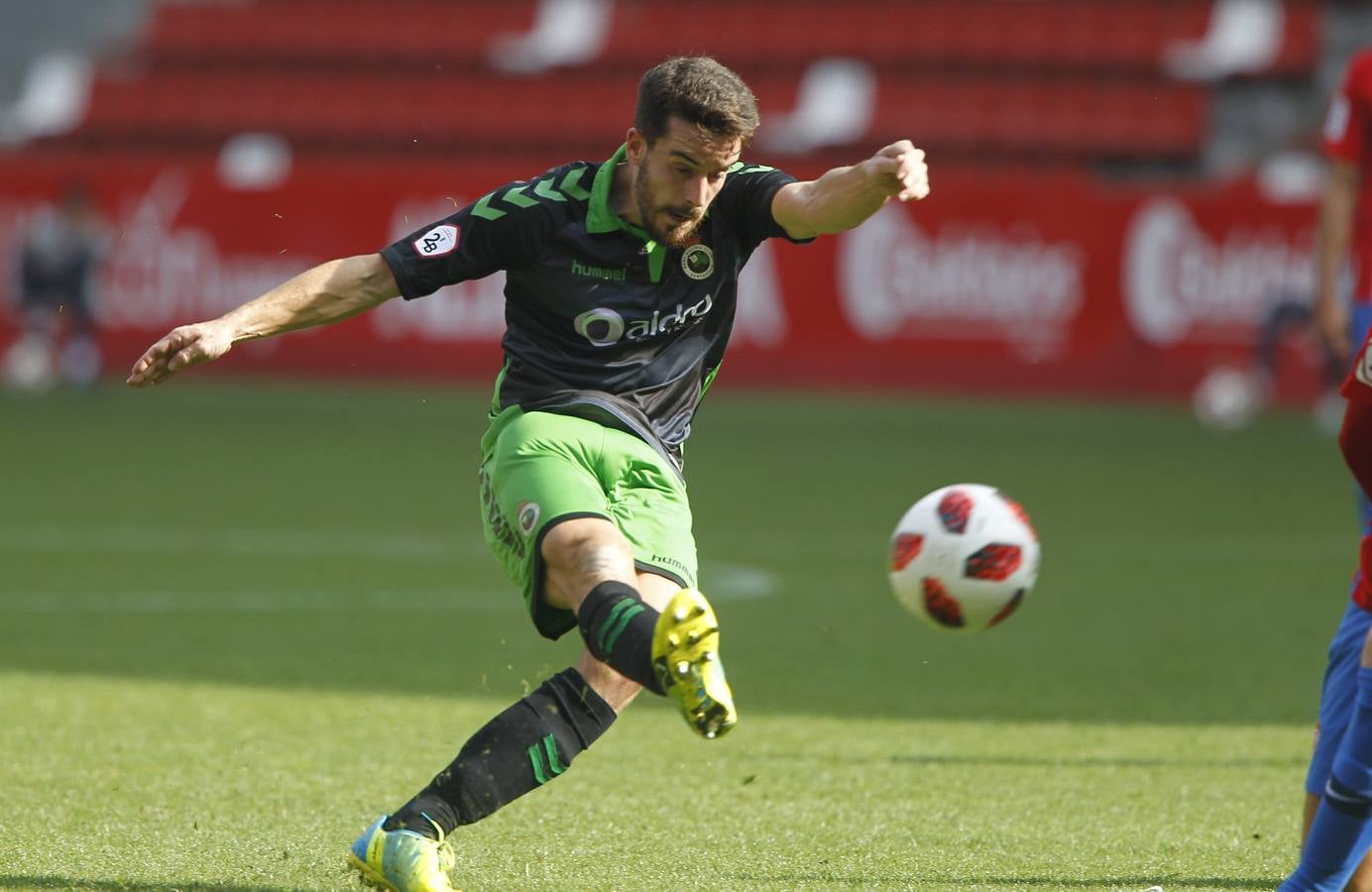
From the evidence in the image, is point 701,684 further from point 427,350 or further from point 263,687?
point 427,350

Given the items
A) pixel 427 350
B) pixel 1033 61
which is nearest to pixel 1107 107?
pixel 1033 61

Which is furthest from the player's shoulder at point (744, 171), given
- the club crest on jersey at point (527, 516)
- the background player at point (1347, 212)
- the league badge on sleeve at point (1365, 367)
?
the background player at point (1347, 212)

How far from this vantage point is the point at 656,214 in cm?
446

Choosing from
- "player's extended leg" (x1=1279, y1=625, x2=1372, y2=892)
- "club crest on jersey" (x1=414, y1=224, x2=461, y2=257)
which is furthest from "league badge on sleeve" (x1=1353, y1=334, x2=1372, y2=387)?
"club crest on jersey" (x1=414, y1=224, x2=461, y2=257)

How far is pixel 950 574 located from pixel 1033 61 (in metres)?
21.4

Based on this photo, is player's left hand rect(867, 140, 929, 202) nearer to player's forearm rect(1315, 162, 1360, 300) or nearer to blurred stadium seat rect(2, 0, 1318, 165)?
player's forearm rect(1315, 162, 1360, 300)

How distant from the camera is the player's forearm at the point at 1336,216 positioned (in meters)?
5.94

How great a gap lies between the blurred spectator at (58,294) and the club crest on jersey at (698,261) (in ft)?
A: 57.3

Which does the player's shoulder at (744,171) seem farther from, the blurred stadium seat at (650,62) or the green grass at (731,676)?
the blurred stadium seat at (650,62)

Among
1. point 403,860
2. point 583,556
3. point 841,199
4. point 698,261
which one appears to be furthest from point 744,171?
point 403,860

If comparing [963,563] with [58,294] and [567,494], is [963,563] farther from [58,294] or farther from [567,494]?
[58,294]

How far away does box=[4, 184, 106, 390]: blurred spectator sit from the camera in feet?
70.4

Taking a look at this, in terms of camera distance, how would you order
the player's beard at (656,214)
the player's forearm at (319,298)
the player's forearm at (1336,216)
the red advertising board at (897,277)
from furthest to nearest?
the red advertising board at (897,277), the player's forearm at (1336,216), the player's beard at (656,214), the player's forearm at (319,298)

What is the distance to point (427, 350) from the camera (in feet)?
72.3
